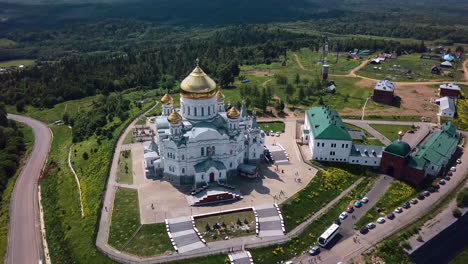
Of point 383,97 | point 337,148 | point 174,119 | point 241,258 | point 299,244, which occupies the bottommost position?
point 299,244

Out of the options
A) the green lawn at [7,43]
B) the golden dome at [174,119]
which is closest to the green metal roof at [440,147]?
the golden dome at [174,119]

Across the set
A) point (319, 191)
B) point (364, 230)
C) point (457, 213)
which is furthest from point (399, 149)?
point (364, 230)

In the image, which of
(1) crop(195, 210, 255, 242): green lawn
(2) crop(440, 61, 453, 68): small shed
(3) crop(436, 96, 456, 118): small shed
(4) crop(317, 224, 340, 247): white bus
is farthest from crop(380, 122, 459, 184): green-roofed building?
(2) crop(440, 61, 453, 68): small shed

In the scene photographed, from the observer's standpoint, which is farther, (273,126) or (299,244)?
(273,126)

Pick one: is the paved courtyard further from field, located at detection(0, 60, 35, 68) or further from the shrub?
field, located at detection(0, 60, 35, 68)

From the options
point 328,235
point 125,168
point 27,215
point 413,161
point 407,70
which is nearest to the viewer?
point 328,235

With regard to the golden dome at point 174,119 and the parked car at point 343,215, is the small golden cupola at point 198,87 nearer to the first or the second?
the golden dome at point 174,119

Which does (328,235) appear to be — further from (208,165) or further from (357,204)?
(208,165)
